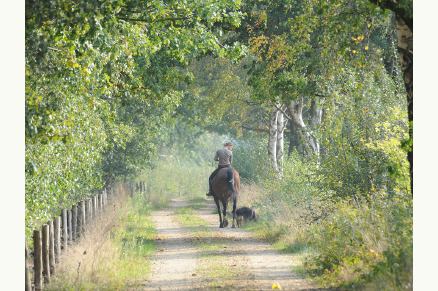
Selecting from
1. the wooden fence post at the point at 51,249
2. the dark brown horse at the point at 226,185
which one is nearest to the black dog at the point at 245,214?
the dark brown horse at the point at 226,185

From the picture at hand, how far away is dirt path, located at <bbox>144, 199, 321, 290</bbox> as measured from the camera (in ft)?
29.9

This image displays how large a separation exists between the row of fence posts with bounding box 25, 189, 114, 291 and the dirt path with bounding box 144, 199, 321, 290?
6.26 feet

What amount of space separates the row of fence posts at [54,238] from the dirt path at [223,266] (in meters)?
1.91

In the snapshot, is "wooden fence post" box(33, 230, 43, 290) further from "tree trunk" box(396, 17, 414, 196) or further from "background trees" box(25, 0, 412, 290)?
"tree trunk" box(396, 17, 414, 196)

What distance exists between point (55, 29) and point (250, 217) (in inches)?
402

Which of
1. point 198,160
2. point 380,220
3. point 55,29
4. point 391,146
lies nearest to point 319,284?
point 380,220

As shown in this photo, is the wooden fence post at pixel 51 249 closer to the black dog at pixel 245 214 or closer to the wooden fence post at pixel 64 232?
the wooden fence post at pixel 64 232

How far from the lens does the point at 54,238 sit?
11.0 meters

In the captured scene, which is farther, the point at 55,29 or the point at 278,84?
the point at 278,84

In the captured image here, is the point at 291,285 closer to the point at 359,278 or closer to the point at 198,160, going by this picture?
the point at 359,278

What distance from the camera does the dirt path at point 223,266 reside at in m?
9.12

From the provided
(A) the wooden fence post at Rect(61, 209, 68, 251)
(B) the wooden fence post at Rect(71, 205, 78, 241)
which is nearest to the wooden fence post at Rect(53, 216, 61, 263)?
(A) the wooden fence post at Rect(61, 209, 68, 251)

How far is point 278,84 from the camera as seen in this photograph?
56.2 feet

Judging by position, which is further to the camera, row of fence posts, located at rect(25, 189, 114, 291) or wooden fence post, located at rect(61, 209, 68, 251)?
wooden fence post, located at rect(61, 209, 68, 251)
